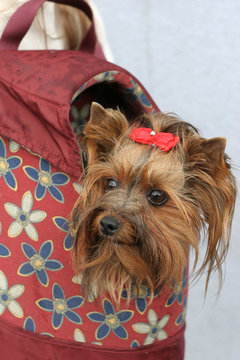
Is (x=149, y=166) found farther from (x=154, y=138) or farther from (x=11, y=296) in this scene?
(x=11, y=296)

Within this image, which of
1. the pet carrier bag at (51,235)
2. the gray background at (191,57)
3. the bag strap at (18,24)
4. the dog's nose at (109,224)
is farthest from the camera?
the gray background at (191,57)

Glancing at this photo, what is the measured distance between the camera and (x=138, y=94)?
1.23 metres

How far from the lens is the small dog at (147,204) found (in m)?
1.05

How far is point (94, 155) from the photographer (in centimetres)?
115

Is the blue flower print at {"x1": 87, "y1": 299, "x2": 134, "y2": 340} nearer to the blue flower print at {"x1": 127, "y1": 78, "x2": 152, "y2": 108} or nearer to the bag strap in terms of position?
the blue flower print at {"x1": 127, "y1": 78, "x2": 152, "y2": 108}

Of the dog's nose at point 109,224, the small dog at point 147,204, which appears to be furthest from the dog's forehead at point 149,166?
the dog's nose at point 109,224

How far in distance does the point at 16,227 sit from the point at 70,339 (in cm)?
28

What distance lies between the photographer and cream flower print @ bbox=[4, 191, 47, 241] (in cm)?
114

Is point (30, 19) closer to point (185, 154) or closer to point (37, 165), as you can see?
point (37, 165)

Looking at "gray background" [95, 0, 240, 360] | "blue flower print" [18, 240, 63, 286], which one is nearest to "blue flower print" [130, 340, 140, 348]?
"blue flower print" [18, 240, 63, 286]

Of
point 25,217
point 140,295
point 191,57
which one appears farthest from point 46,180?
point 191,57

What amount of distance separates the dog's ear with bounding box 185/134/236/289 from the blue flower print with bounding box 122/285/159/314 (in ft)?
0.51

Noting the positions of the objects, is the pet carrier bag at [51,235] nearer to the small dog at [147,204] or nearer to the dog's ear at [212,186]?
the small dog at [147,204]

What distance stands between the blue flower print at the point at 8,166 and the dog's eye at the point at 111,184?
0.20 metres
